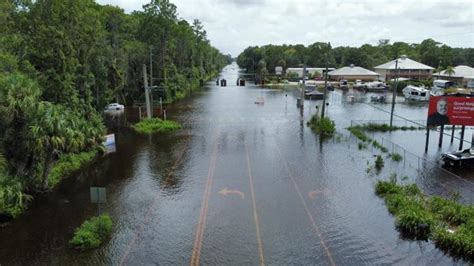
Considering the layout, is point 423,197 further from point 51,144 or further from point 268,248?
point 51,144

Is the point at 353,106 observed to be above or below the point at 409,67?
below

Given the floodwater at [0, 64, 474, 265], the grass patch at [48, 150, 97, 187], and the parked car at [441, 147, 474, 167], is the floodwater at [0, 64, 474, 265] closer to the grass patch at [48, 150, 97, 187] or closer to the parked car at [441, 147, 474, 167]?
the grass patch at [48, 150, 97, 187]

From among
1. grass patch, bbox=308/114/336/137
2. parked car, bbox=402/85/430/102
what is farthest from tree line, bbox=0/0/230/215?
parked car, bbox=402/85/430/102

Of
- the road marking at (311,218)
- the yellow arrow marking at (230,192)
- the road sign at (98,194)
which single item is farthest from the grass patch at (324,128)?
the road sign at (98,194)

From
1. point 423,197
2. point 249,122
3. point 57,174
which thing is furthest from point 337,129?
point 57,174

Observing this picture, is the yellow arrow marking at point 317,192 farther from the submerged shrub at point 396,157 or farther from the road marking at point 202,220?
the submerged shrub at point 396,157

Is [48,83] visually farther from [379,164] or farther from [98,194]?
[379,164]
